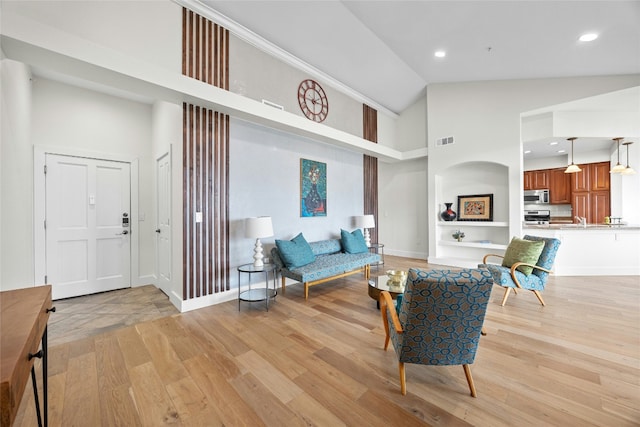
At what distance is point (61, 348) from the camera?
7.72ft

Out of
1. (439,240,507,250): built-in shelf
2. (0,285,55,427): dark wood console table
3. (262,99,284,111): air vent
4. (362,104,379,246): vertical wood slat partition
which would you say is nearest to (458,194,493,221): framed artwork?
(439,240,507,250): built-in shelf

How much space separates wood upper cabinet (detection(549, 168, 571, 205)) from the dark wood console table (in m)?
9.68

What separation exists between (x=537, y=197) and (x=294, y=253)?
7.42 m

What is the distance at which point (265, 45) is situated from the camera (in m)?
3.94

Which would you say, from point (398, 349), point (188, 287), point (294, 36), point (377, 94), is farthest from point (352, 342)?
point (377, 94)

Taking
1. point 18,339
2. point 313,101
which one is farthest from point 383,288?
point 313,101

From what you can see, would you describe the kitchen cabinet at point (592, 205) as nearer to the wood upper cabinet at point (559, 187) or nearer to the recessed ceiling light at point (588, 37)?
the wood upper cabinet at point (559, 187)

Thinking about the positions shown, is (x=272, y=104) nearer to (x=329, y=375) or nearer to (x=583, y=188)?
(x=329, y=375)

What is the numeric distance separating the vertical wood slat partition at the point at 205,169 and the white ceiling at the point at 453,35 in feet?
1.58

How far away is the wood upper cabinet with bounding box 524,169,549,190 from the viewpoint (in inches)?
279

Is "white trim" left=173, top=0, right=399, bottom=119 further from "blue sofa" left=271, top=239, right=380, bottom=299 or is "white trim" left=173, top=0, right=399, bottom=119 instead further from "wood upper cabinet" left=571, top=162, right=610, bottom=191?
"wood upper cabinet" left=571, top=162, right=610, bottom=191

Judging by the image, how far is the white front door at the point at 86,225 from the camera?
11.8 ft

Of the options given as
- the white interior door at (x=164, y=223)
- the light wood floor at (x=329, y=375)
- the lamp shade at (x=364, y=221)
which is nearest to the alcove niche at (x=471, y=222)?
the lamp shade at (x=364, y=221)

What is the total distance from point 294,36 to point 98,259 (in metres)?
4.67
